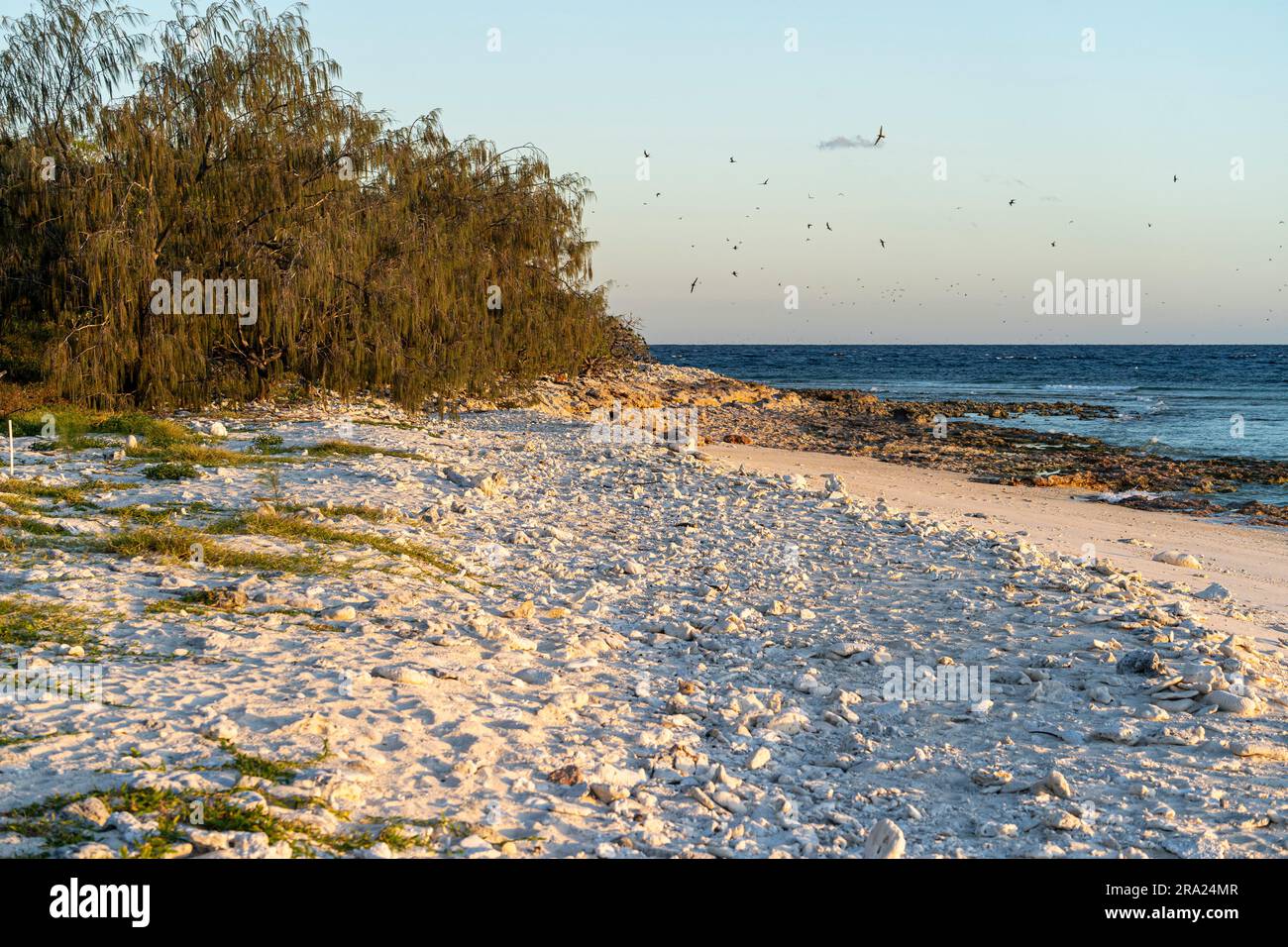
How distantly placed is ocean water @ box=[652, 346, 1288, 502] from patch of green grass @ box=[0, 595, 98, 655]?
19840 millimetres

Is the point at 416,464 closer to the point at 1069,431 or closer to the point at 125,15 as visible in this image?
the point at 125,15

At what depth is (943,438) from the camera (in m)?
28.7

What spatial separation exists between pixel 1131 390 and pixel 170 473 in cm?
5342

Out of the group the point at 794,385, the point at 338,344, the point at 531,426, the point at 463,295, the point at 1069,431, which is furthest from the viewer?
the point at 794,385

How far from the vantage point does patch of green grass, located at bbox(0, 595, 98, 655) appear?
18.7ft

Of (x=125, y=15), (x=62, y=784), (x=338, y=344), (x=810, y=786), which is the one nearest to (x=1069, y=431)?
(x=338, y=344)

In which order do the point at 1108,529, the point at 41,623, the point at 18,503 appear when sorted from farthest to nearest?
the point at 1108,529, the point at 18,503, the point at 41,623

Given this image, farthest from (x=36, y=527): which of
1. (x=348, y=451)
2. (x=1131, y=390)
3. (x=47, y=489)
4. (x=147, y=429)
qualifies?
(x=1131, y=390)

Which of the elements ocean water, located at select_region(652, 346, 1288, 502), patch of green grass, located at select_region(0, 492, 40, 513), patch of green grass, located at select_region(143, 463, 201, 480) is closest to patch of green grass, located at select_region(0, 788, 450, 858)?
patch of green grass, located at select_region(0, 492, 40, 513)

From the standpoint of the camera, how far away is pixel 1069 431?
31.4 meters

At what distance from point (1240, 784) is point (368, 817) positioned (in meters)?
4.25

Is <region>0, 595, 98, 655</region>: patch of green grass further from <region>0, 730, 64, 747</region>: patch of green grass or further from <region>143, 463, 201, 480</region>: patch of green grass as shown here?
<region>143, 463, 201, 480</region>: patch of green grass

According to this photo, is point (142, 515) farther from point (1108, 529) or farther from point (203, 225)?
point (1108, 529)

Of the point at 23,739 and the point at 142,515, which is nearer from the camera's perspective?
the point at 23,739
